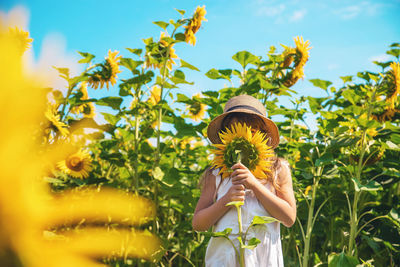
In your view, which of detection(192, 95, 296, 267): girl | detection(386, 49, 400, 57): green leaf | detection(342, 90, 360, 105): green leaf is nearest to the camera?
detection(192, 95, 296, 267): girl

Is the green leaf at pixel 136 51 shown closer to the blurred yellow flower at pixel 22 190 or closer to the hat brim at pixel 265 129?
the hat brim at pixel 265 129

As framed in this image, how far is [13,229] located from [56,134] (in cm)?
155

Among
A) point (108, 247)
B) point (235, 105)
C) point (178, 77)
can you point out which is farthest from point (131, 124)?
point (108, 247)

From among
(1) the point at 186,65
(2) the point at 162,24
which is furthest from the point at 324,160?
(2) the point at 162,24

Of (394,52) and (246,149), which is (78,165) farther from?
(394,52)

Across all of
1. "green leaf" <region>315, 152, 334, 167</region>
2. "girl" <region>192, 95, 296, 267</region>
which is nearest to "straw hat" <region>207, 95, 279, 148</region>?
"girl" <region>192, 95, 296, 267</region>

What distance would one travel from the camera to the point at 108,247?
8.2 inches

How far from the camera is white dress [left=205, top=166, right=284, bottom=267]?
122cm

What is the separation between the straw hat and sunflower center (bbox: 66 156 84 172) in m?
0.96

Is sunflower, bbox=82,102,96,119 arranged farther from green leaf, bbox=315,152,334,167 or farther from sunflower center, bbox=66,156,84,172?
green leaf, bbox=315,152,334,167

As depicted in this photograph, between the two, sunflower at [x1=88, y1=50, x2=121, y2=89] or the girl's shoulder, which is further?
sunflower at [x1=88, y1=50, x2=121, y2=89]

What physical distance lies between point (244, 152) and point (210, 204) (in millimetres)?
379

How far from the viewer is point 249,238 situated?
1214mm

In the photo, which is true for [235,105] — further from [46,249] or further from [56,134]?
[46,249]
